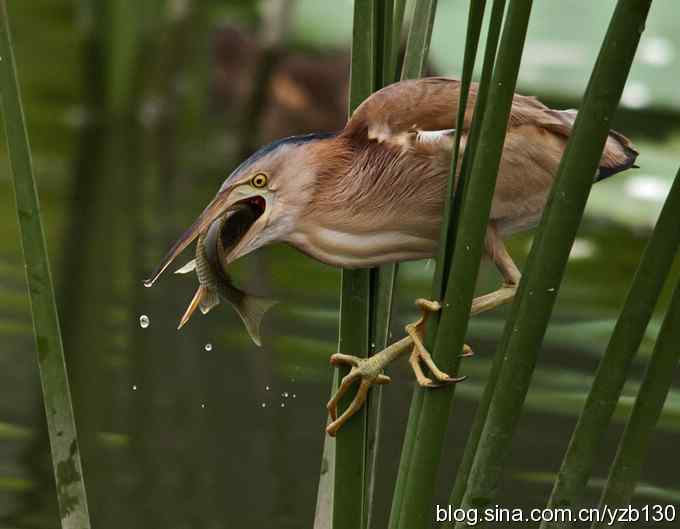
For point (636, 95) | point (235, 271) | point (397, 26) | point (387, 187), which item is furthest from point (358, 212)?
point (636, 95)

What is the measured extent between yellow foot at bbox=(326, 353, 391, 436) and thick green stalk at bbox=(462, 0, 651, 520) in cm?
8

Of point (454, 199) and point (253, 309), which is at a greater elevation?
point (454, 199)

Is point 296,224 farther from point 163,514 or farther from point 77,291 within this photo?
point 77,291

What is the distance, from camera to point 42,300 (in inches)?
39.9

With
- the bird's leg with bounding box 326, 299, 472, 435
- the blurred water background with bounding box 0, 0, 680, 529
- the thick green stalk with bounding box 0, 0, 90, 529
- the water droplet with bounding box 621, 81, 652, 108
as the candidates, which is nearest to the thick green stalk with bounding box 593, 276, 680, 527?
the bird's leg with bounding box 326, 299, 472, 435

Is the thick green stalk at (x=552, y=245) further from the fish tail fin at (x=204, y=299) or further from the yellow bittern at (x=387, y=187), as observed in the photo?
the fish tail fin at (x=204, y=299)

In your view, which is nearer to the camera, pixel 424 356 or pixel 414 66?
pixel 424 356

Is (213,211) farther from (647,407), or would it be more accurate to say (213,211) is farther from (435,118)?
(647,407)

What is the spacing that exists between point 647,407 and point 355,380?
186 millimetres

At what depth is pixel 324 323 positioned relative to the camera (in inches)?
104

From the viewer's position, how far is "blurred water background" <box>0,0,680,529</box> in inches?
76.7

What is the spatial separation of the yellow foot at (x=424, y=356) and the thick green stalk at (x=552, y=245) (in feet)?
0.12

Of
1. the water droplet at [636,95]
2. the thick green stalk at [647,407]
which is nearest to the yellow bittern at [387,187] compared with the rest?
the thick green stalk at [647,407]

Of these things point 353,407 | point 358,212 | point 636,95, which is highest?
point 358,212
